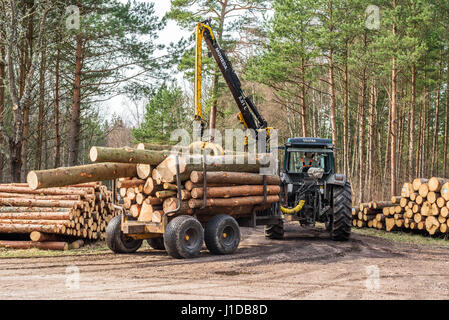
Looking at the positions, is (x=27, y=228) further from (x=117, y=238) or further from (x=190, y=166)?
(x=190, y=166)

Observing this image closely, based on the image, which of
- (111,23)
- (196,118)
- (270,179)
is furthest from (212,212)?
(111,23)

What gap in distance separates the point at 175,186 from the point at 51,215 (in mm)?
3526

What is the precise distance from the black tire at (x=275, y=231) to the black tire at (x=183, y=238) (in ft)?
13.7

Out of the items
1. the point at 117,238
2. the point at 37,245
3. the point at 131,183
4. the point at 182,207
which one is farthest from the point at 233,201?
the point at 37,245

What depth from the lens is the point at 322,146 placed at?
1405cm

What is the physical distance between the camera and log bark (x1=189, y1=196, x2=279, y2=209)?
32.8 ft

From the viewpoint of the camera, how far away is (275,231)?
44.9 feet

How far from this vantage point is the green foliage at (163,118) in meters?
35.0

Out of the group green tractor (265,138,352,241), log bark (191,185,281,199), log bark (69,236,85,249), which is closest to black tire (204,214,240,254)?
log bark (191,185,281,199)

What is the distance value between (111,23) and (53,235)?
9.99 m

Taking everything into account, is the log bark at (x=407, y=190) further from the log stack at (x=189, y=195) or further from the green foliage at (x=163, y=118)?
the green foliage at (x=163, y=118)

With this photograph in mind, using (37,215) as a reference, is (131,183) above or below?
above
